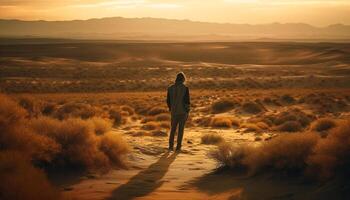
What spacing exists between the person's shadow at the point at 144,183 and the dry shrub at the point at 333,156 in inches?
111

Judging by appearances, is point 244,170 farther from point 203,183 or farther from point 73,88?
point 73,88

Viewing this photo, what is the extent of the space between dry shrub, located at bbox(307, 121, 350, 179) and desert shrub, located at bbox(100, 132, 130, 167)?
4.46 metres

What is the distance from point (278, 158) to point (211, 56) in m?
97.8

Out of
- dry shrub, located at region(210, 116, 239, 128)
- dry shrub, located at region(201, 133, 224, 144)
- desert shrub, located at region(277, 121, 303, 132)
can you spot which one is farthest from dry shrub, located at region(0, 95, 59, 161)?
dry shrub, located at region(210, 116, 239, 128)

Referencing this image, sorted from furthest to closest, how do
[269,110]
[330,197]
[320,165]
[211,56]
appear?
[211,56], [269,110], [320,165], [330,197]

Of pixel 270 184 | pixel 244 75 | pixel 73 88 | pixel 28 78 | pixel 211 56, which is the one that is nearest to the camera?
pixel 270 184

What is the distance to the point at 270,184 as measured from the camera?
381 inches

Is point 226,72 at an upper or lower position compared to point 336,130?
lower

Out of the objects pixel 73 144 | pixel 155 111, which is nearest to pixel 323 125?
→ pixel 73 144

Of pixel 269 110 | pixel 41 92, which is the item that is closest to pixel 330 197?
pixel 269 110

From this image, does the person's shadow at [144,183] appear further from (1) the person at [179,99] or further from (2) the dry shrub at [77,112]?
(2) the dry shrub at [77,112]

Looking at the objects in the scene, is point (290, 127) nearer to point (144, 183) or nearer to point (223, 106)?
point (223, 106)

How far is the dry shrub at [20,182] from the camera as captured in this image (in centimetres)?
662

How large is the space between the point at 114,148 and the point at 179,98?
252 cm
